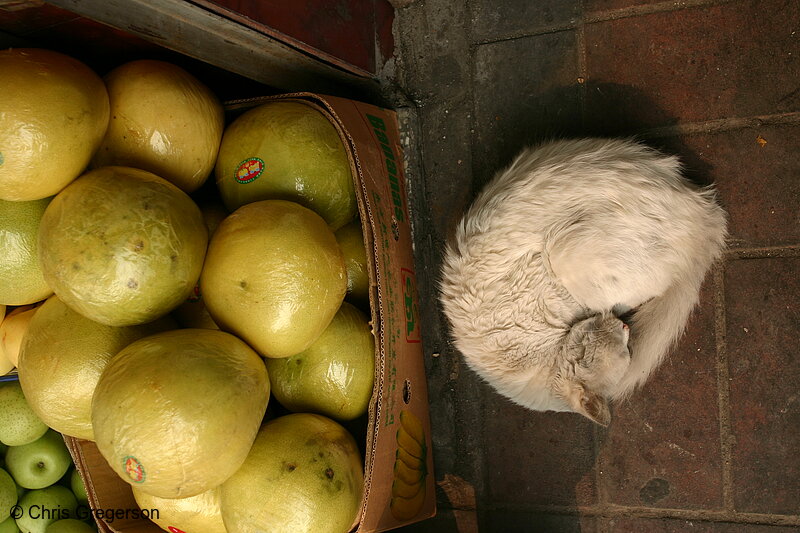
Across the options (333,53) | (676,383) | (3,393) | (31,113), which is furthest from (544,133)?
(3,393)

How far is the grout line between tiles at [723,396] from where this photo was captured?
2045mm

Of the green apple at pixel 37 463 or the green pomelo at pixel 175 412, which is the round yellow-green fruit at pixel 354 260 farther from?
the green apple at pixel 37 463

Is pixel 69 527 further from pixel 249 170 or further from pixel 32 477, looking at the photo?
pixel 249 170

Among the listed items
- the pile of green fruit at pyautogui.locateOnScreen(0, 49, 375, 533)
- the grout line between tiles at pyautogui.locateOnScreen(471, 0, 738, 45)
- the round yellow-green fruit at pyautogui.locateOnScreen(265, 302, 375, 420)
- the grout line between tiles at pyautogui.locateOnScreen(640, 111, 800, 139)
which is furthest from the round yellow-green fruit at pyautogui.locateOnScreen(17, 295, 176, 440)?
the grout line between tiles at pyautogui.locateOnScreen(640, 111, 800, 139)

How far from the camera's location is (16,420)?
194 cm

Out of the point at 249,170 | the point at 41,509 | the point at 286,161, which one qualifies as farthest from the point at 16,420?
the point at 286,161

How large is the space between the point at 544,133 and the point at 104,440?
5.87ft

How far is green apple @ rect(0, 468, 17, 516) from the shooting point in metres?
1.95

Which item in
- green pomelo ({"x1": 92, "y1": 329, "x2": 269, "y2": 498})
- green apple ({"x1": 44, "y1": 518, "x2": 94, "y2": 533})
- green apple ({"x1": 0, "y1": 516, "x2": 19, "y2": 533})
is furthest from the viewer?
green apple ({"x1": 0, "y1": 516, "x2": 19, "y2": 533})

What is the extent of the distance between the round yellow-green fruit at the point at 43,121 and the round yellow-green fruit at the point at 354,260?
732mm

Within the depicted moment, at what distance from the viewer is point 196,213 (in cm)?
138

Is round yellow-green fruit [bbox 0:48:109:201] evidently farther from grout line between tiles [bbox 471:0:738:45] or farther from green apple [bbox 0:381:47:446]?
grout line between tiles [bbox 471:0:738:45]

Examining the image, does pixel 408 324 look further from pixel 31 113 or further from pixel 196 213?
pixel 31 113

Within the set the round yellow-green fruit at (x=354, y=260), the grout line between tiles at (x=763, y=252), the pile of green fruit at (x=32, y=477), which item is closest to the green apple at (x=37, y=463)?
the pile of green fruit at (x=32, y=477)
